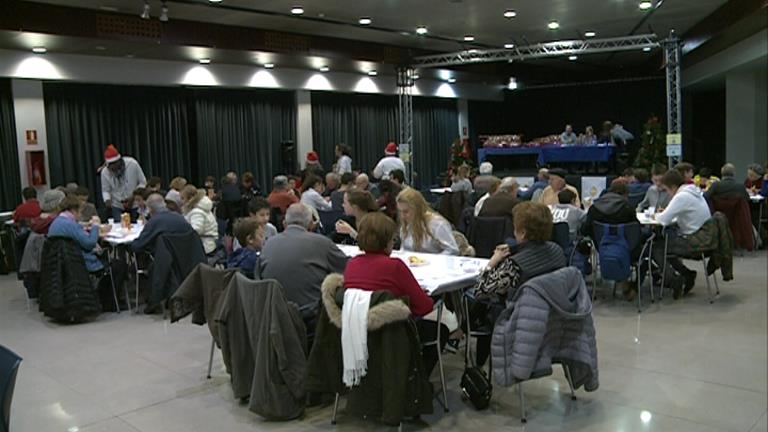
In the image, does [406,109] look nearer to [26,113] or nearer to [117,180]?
[117,180]

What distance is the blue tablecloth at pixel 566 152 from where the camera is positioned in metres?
14.1

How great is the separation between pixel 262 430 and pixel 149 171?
26.2 feet

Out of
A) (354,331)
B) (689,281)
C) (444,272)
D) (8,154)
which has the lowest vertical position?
(689,281)

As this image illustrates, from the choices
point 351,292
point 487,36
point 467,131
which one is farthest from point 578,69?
point 351,292

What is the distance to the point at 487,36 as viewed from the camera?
465 inches

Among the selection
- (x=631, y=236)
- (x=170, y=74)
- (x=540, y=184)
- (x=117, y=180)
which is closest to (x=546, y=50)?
(x=540, y=184)

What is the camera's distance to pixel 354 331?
3027 millimetres

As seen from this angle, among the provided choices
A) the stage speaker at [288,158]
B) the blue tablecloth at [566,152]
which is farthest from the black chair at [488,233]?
the blue tablecloth at [566,152]

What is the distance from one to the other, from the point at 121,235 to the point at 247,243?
2.43 meters

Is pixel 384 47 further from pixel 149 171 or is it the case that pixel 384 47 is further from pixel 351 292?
pixel 351 292

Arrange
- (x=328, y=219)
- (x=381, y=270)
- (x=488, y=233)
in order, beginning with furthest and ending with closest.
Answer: (x=328, y=219)
(x=488, y=233)
(x=381, y=270)

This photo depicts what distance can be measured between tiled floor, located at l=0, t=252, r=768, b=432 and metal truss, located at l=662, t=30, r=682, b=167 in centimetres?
553

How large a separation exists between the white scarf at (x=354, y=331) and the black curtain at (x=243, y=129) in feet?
28.7

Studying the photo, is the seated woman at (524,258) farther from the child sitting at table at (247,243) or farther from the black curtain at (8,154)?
the black curtain at (8,154)
